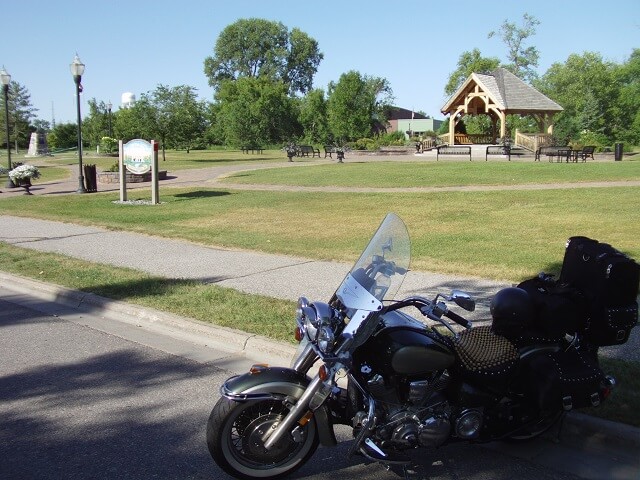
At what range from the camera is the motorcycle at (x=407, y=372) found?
11.6 ft

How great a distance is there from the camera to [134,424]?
180 inches

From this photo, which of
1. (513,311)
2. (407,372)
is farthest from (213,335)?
(513,311)

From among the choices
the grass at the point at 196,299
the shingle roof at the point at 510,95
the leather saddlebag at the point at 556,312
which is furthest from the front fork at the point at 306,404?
the shingle roof at the point at 510,95

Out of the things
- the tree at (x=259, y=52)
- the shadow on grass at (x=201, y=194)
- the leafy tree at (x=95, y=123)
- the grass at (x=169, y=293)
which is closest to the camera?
the grass at (x=169, y=293)

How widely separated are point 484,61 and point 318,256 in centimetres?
6243

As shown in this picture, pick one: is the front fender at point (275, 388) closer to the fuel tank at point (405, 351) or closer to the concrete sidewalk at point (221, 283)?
the fuel tank at point (405, 351)

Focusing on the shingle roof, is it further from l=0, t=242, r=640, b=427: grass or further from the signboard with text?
l=0, t=242, r=640, b=427: grass

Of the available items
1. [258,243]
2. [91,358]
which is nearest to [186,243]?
[258,243]

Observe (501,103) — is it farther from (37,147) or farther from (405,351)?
(37,147)

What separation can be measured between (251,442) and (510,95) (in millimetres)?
42750

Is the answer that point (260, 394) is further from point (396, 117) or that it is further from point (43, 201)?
point (396, 117)

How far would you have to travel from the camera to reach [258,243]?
11.7m

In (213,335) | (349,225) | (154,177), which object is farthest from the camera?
(154,177)

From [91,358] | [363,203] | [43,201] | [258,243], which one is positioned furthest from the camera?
[43,201]
